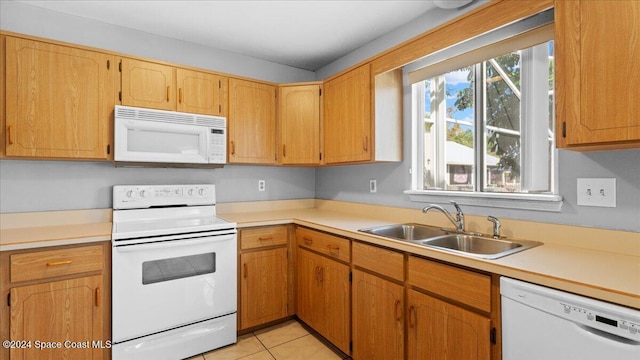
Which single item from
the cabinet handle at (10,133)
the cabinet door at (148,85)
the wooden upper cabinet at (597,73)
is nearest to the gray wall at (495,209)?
the wooden upper cabinet at (597,73)

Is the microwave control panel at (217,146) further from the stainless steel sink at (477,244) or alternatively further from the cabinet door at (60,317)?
the stainless steel sink at (477,244)

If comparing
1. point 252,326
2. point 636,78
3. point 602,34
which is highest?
point 602,34

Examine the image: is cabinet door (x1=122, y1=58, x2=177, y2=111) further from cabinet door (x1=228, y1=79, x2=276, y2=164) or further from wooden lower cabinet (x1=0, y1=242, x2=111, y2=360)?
wooden lower cabinet (x1=0, y1=242, x2=111, y2=360)

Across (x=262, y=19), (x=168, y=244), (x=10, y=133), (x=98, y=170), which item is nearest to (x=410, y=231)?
(x=168, y=244)

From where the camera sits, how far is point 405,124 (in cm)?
245

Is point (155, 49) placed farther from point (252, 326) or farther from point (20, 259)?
point (252, 326)

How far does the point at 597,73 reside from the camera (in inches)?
46.2

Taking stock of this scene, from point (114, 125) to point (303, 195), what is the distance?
1.85m

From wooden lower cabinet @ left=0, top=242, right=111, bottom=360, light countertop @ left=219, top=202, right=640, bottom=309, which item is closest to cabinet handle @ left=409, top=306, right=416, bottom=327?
light countertop @ left=219, top=202, right=640, bottom=309

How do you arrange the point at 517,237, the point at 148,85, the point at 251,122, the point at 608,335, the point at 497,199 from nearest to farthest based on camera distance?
the point at 608,335
the point at 517,237
the point at 497,199
the point at 148,85
the point at 251,122

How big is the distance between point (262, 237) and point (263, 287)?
40 centimetres

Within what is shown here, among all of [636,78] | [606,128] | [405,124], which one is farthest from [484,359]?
[405,124]

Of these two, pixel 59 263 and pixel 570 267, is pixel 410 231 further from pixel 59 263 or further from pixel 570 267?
pixel 59 263

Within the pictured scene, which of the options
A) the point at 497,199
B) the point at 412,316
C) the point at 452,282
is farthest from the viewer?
the point at 497,199
